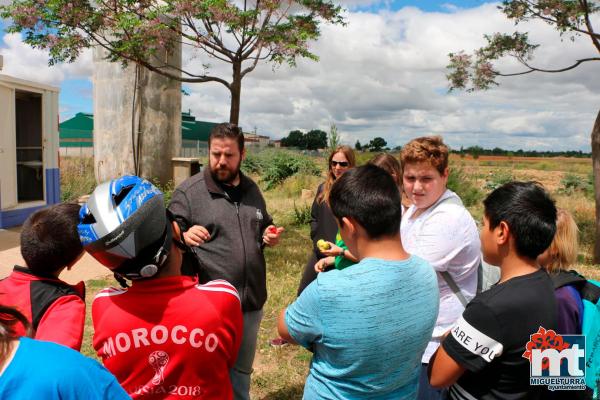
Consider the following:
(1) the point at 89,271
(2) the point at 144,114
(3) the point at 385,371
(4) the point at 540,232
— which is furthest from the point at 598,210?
(2) the point at 144,114

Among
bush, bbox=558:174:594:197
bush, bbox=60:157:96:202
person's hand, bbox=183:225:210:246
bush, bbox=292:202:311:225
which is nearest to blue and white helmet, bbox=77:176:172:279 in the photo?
person's hand, bbox=183:225:210:246

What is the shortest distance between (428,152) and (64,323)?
1.85 meters

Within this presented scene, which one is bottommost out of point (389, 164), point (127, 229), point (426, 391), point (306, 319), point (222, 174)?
point (426, 391)

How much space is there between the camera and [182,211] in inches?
108

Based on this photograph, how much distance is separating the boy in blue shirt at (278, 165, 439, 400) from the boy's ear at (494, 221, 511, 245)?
368 millimetres

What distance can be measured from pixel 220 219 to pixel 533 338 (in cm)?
179

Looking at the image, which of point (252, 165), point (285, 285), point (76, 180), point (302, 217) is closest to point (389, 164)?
point (285, 285)

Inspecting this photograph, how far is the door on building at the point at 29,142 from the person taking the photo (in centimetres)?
921

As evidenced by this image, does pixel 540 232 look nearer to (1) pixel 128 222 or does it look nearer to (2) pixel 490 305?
(2) pixel 490 305

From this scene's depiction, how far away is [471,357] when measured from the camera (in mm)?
1623

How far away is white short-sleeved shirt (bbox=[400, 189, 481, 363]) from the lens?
2.03 meters

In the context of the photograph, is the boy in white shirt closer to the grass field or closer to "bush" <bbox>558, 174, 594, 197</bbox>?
the grass field

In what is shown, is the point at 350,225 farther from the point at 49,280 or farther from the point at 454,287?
the point at 49,280

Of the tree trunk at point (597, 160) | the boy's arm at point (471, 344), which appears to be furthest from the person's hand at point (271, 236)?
the tree trunk at point (597, 160)
